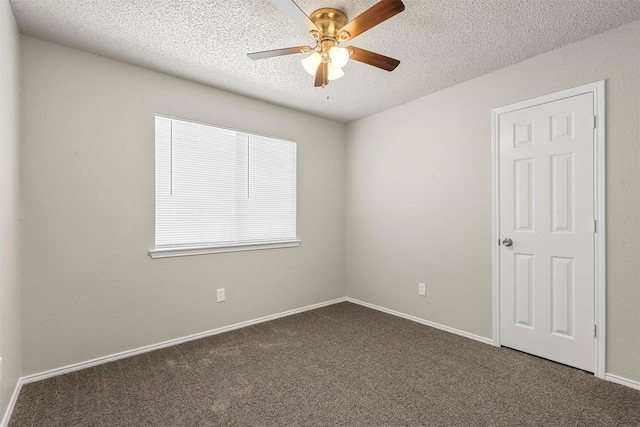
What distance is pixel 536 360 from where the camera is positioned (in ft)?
8.46

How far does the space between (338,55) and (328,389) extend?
7.02 feet

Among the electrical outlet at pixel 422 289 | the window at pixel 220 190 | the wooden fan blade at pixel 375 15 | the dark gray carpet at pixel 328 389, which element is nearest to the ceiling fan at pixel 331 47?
the wooden fan blade at pixel 375 15

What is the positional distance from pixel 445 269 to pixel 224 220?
2308 mm

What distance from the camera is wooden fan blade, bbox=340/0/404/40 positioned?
5.23ft

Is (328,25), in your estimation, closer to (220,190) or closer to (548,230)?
(220,190)

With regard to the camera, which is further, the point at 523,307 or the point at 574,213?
the point at 523,307

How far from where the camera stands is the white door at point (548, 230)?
7.80ft

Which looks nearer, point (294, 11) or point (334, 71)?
point (294, 11)

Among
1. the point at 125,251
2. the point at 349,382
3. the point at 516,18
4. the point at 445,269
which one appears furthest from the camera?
the point at 445,269

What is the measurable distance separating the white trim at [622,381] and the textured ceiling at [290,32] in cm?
238

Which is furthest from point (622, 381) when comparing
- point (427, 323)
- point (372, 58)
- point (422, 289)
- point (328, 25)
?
point (328, 25)

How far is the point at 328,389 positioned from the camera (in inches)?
86.2

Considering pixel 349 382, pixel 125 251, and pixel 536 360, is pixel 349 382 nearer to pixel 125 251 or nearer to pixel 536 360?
pixel 536 360

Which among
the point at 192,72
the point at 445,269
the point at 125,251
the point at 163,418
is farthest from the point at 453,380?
the point at 192,72
